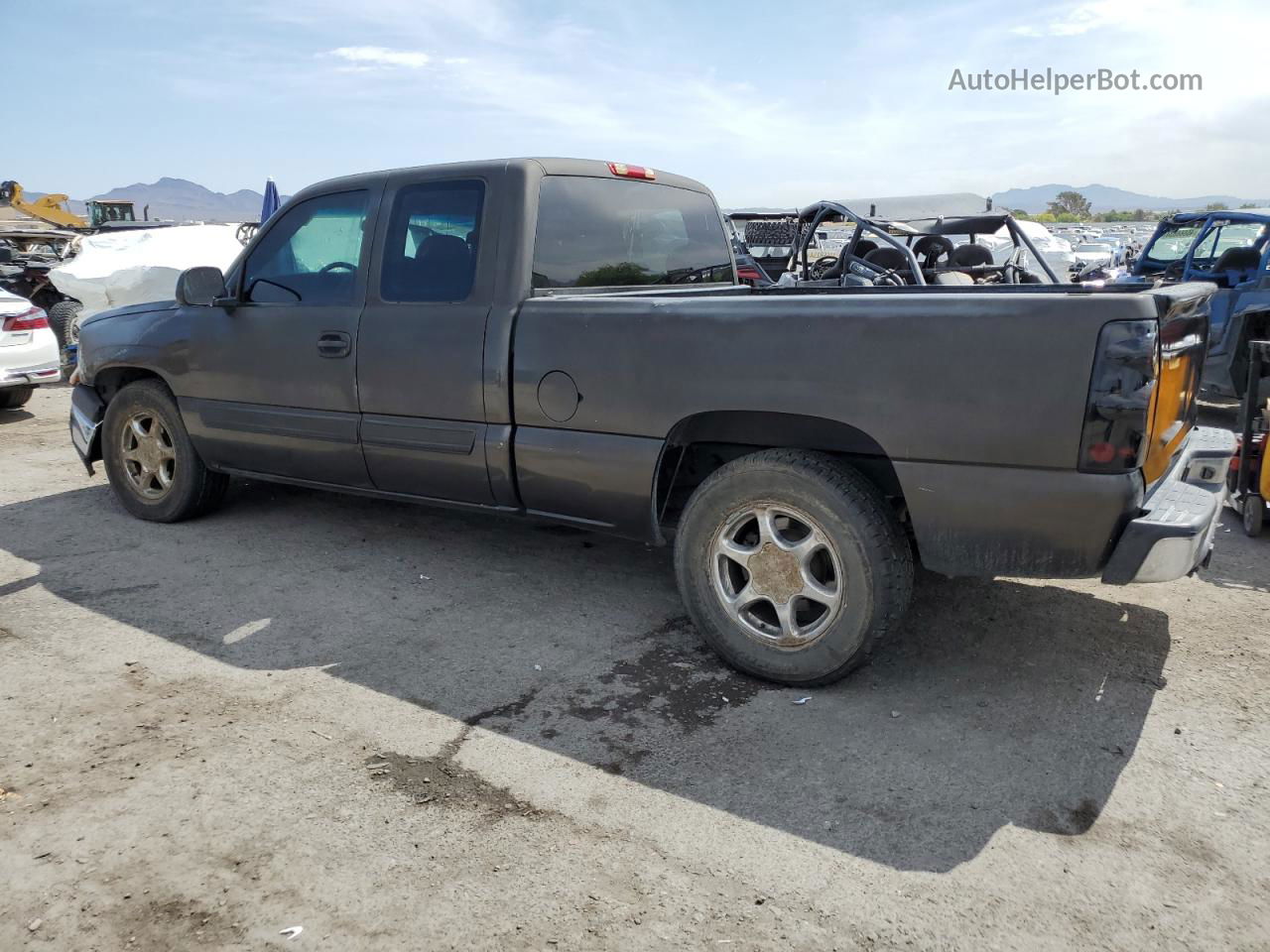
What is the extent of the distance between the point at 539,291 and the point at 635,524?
3.59 ft

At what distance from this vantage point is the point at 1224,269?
32.2ft

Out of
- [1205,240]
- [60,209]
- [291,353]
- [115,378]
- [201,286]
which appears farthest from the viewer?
[60,209]

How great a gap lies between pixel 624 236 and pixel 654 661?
203 cm

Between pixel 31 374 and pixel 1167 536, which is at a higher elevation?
pixel 1167 536

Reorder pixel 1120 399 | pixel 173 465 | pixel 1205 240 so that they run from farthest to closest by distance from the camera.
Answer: pixel 1205 240 → pixel 173 465 → pixel 1120 399

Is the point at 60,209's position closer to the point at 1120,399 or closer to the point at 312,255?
the point at 312,255

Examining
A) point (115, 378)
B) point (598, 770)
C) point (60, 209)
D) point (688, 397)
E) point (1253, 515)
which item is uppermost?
point (60, 209)

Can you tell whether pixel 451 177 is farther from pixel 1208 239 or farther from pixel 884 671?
Result: pixel 1208 239

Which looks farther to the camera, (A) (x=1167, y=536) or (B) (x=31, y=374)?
(B) (x=31, y=374)

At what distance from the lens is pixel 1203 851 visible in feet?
8.36

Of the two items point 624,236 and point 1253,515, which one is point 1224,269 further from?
point 624,236

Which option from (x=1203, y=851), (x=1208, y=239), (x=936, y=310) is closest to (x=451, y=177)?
(x=936, y=310)

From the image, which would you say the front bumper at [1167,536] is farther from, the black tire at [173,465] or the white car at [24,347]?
the white car at [24,347]

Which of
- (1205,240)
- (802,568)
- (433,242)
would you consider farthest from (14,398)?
(1205,240)
